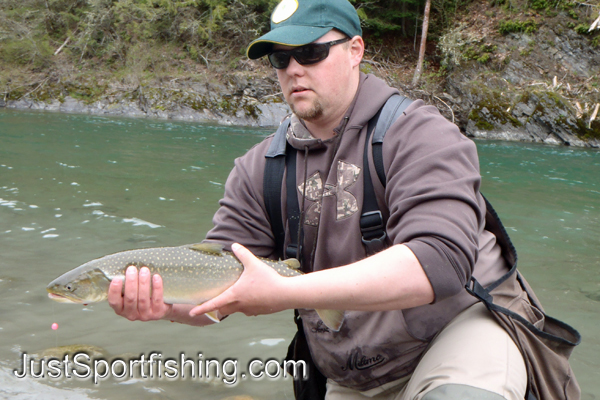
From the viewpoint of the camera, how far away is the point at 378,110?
8.72ft

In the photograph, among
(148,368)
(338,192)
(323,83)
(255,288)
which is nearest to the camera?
(255,288)

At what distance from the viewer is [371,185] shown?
2.53 m

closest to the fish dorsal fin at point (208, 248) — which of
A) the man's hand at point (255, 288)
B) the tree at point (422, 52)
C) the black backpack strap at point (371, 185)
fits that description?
the man's hand at point (255, 288)

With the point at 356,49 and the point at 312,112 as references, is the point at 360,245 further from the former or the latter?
the point at 356,49

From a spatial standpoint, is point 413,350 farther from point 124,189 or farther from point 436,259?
point 124,189

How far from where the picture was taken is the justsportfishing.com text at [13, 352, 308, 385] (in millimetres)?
3676

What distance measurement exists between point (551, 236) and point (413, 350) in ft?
20.2

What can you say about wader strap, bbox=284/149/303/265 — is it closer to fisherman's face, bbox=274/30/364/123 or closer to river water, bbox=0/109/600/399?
fisherman's face, bbox=274/30/364/123

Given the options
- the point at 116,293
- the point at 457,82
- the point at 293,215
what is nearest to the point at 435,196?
the point at 293,215

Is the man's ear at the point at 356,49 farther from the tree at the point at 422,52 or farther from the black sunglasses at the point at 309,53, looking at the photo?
the tree at the point at 422,52

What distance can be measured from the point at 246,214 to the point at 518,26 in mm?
25413

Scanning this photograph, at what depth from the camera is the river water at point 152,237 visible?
149 inches

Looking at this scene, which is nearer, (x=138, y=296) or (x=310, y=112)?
(x=138, y=296)

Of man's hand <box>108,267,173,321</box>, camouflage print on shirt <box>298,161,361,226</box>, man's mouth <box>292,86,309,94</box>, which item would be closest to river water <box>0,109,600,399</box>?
man's hand <box>108,267,173,321</box>
